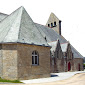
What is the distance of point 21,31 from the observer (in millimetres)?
16531

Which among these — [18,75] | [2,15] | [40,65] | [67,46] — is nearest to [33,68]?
[40,65]

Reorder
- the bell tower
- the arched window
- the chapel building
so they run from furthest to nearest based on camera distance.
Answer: the bell tower → the arched window → the chapel building

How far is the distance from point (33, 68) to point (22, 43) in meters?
3.41

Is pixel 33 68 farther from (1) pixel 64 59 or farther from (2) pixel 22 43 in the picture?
(1) pixel 64 59

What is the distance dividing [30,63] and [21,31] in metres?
4.00

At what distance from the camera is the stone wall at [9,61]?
14863 millimetres

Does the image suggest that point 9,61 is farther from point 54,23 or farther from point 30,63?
point 54,23

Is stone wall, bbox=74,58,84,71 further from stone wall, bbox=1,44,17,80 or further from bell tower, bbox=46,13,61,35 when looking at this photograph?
stone wall, bbox=1,44,17,80

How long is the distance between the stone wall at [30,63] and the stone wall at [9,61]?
21.3 inches

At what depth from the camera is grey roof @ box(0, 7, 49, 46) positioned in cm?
1573

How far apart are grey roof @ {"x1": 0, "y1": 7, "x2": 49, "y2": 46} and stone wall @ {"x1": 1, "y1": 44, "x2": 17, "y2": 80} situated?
0.79m

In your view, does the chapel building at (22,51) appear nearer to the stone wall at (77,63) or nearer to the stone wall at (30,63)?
the stone wall at (30,63)

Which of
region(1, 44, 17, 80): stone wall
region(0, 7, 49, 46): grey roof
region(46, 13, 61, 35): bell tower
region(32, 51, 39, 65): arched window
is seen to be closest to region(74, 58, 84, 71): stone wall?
region(46, 13, 61, 35): bell tower

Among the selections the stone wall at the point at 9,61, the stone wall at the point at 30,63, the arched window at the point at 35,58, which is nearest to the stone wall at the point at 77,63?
the stone wall at the point at 30,63
